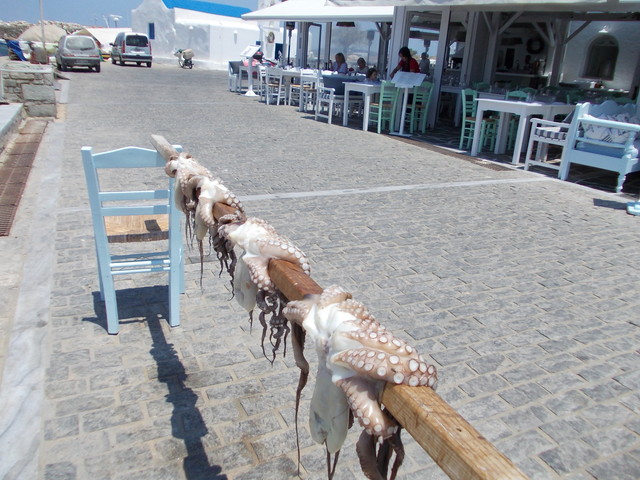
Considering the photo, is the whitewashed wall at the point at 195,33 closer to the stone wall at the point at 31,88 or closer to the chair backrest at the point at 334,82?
the chair backrest at the point at 334,82

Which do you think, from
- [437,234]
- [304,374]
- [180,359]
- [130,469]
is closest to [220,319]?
[180,359]

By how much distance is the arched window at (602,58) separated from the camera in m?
19.9

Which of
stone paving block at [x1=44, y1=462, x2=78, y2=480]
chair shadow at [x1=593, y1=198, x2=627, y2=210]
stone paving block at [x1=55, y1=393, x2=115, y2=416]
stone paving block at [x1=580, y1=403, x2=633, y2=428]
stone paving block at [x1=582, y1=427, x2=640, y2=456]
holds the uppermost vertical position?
chair shadow at [x1=593, y1=198, x2=627, y2=210]

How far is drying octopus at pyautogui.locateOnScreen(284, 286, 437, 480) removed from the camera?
1010mm

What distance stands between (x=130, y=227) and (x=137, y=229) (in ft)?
0.24

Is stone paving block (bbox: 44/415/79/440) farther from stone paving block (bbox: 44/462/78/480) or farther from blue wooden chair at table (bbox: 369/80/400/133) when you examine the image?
blue wooden chair at table (bbox: 369/80/400/133)

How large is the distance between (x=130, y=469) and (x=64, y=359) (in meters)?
1.05

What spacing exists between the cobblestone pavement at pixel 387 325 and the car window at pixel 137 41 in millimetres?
30187

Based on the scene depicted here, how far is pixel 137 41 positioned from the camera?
3466cm

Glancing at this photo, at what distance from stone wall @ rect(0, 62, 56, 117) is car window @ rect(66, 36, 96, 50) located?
55.8 ft

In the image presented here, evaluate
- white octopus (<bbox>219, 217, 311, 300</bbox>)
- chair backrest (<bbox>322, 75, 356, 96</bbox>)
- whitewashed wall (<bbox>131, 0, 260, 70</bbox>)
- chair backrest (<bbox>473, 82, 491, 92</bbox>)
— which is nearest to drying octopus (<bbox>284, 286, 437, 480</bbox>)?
white octopus (<bbox>219, 217, 311, 300</bbox>)

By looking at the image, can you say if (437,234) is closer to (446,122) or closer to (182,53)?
(446,122)

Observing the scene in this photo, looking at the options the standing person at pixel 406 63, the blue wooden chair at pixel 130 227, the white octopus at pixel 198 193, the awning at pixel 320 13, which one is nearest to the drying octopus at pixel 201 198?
the white octopus at pixel 198 193

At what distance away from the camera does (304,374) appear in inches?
56.0
